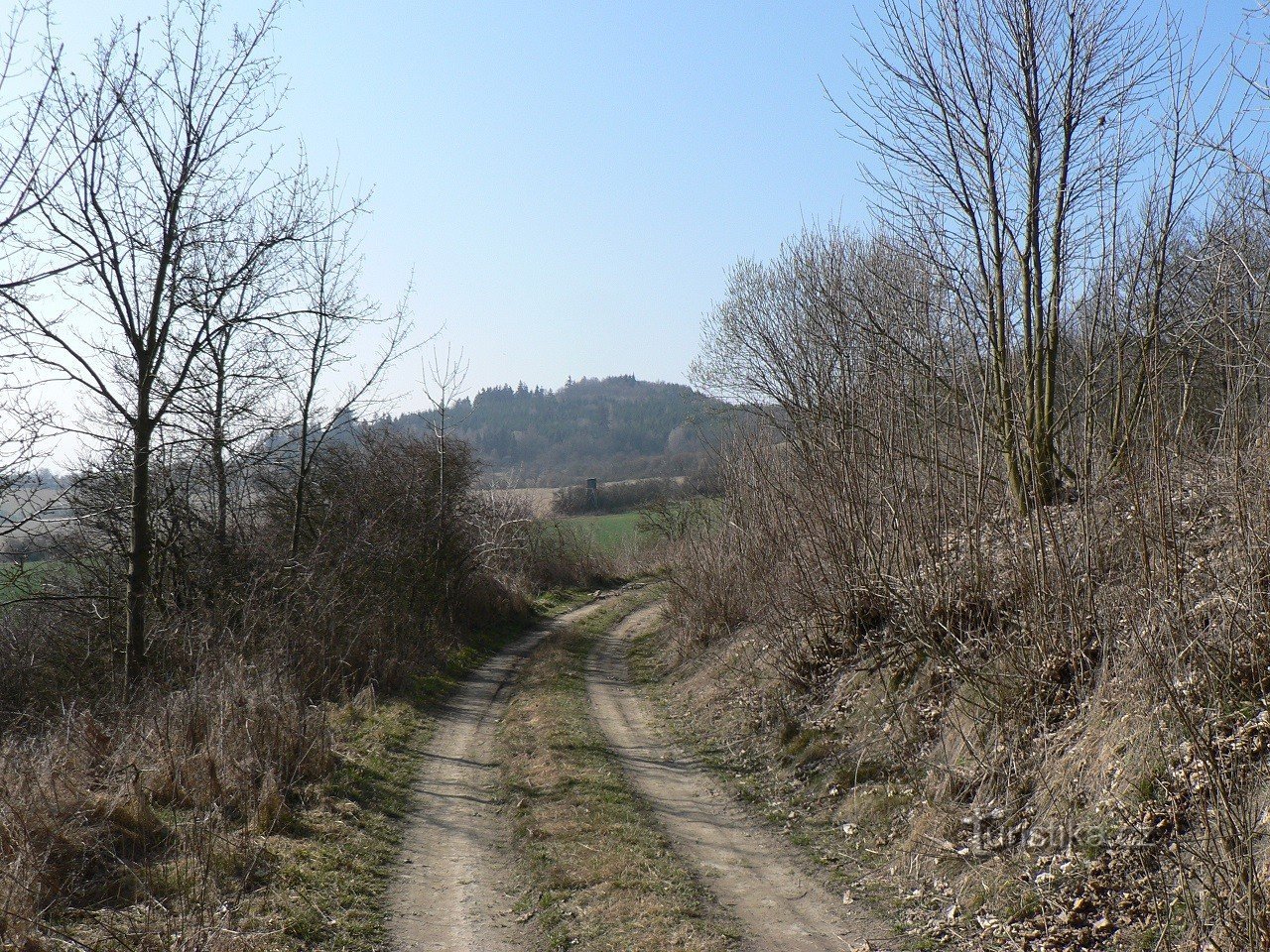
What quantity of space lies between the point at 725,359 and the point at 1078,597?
904 inches

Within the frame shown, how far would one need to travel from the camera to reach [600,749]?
10.7 metres

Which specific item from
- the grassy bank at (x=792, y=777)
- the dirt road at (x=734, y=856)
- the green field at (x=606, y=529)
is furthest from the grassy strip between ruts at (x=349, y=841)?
the green field at (x=606, y=529)

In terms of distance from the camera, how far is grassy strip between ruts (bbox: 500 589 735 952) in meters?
5.74

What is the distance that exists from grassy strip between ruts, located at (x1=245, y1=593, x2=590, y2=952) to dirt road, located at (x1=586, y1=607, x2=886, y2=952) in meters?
2.44

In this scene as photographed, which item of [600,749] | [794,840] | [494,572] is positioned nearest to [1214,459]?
[794,840]

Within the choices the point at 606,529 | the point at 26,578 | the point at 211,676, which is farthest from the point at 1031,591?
the point at 606,529

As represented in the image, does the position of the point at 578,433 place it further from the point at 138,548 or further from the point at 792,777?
the point at 792,777

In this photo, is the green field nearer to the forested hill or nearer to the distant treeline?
the distant treeline

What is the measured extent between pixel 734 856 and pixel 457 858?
2333mm

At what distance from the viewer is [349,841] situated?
24.8ft

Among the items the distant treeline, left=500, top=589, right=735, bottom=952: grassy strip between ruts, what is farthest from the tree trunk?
the distant treeline

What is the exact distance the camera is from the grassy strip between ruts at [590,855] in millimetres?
5742

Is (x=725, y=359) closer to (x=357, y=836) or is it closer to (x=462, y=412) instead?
(x=462, y=412)

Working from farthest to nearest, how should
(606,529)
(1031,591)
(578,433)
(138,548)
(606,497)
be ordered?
(578,433)
(606,497)
(606,529)
(138,548)
(1031,591)
